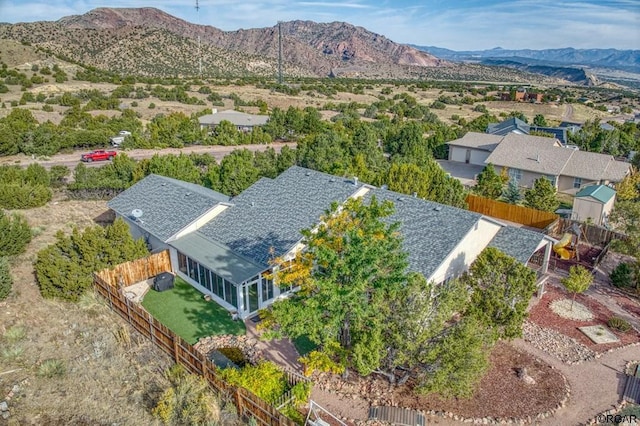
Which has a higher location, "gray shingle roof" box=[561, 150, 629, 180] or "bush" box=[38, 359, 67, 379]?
"gray shingle roof" box=[561, 150, 629, 180]

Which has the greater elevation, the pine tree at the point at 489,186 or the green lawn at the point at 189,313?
the pine tree at the point at 489,186

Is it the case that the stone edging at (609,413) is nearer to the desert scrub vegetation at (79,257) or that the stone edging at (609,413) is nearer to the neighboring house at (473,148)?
the desert scrub vegetation at (79,257)

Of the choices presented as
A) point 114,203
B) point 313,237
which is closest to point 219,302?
point 313,237

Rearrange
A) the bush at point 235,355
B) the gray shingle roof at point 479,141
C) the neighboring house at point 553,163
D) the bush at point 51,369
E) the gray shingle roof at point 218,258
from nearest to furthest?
the bush at point 51,369, the bush at point 235,355, the gray shingle roof at point 218,258, the neighboring house at point 553,163, the gray shingle roof at point 479,141

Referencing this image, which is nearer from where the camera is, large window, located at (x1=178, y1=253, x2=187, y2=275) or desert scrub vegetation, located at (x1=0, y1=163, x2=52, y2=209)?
large window, located at (x1=178, y1=253, x2=187, y2=275)

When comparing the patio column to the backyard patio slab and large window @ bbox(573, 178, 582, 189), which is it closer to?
the backyard patio slab

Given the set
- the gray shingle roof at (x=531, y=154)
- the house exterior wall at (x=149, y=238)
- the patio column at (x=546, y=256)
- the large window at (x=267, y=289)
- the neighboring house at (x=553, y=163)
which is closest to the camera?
the large window at (x=267, y=289)

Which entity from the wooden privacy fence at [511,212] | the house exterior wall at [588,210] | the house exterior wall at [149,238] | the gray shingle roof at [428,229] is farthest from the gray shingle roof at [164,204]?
the house exterior wall at [588,210]

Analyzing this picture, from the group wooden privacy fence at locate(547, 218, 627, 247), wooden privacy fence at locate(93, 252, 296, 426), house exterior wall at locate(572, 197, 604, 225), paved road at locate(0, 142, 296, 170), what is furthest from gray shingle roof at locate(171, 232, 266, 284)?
paved road at locate(0, 142, 296, 170)
